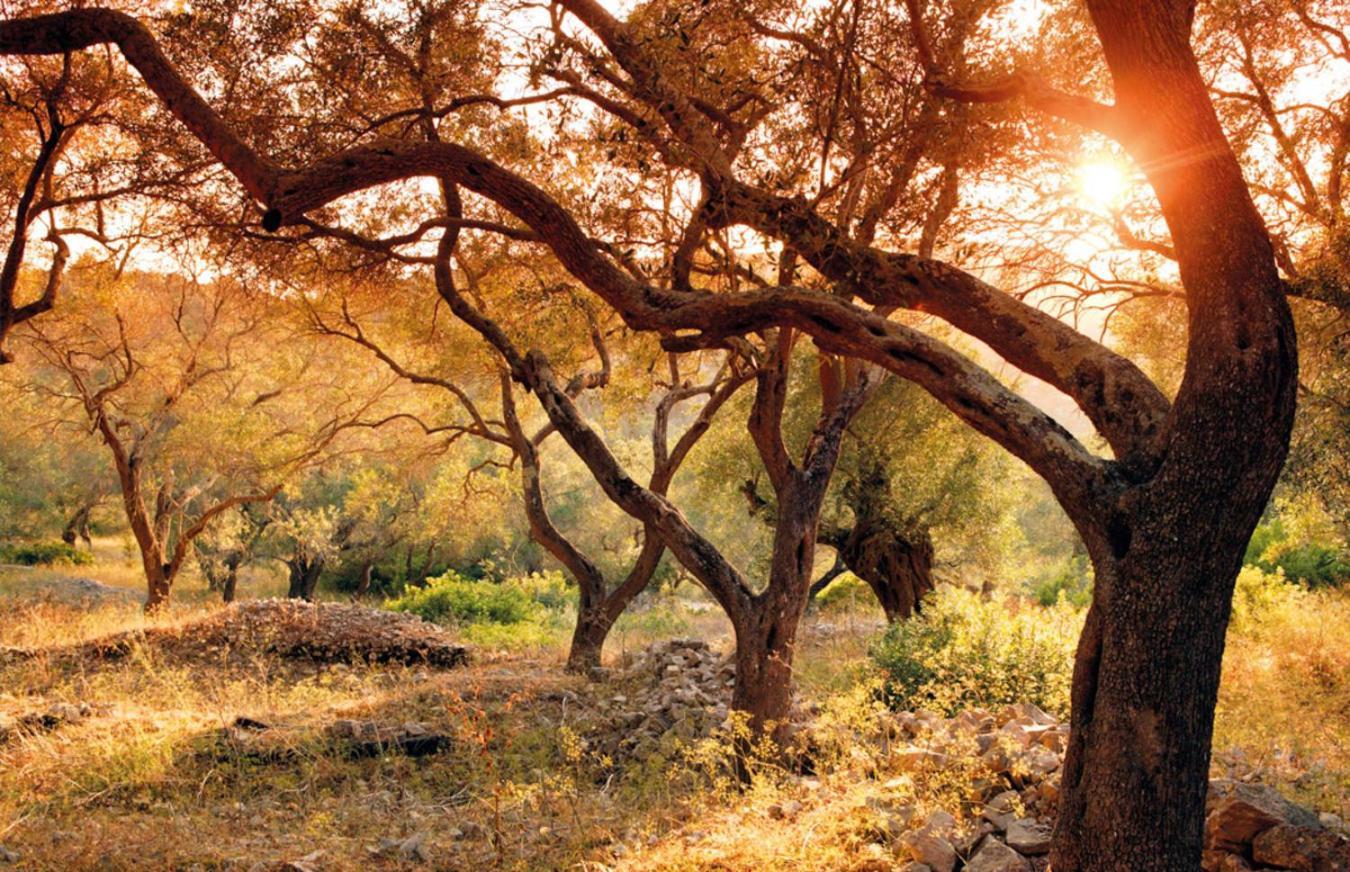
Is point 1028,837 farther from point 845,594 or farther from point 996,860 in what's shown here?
point 845,594

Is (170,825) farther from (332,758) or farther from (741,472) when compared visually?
(741,472)

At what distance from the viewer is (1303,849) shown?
11.6ft

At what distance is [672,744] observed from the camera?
7426 millimetres

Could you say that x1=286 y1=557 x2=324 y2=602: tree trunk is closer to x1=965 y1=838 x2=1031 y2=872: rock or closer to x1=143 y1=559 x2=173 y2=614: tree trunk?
x1=143 y1=559 x2=173 y2=614: tree trunk

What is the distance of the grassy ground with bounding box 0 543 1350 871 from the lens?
448 cm

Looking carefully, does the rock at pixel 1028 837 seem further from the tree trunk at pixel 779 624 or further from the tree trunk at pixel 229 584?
the tree trunk at pixel 229 584

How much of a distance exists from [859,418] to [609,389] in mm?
4637

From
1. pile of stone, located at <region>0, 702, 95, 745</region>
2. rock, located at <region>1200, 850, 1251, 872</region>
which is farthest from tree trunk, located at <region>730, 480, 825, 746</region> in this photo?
pile of stone, located at <region>0, 702, 95, 745</region>

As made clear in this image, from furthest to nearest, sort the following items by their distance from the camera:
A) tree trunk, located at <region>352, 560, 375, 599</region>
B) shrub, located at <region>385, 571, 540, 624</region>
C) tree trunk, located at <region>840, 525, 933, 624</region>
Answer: tree trunk, located at <region>352, 560, 375, 599</region> → shrub, located at <region>385, 571, 540, 624</region> → tree trunk, located at <region>840, 525, 933, 624</region>

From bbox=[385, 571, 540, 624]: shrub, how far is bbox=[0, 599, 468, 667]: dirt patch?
713 cm

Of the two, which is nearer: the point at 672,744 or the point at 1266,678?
the point at 672,744

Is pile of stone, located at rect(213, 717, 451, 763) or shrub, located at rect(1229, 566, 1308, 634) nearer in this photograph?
pile of stone, located at rect(213, 717, 451, 763)

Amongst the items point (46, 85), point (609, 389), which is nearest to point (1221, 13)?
point (609, 389)

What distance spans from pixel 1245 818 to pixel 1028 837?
0.93 metres
